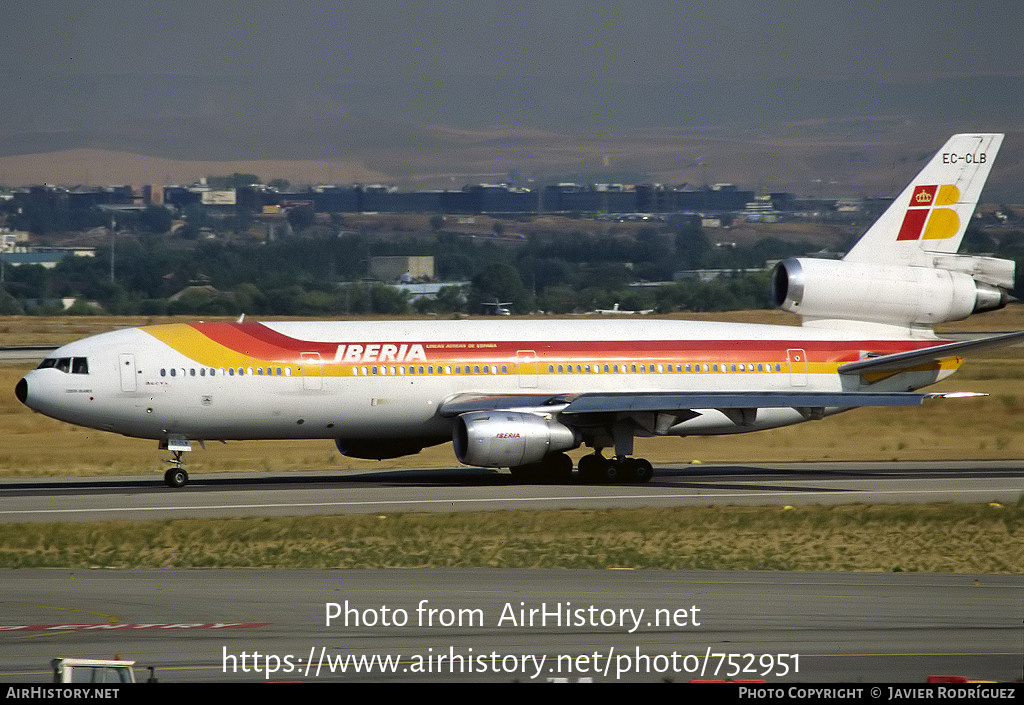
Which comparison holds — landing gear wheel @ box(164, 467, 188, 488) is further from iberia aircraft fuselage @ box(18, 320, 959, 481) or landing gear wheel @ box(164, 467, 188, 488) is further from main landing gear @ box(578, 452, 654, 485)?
main landing gear @ box(578, 452, 654, 485)

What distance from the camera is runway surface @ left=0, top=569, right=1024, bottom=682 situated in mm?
16078

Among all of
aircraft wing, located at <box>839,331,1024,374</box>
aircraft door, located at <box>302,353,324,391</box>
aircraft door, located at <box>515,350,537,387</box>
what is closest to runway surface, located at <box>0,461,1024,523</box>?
aircraft door, located at <box>302,353,324,391</box>

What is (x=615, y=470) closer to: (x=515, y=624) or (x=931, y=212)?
(x=931, y=212)

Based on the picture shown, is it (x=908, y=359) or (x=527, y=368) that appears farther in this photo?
(x=908, y=359)

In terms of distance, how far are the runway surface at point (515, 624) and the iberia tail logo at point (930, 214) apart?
816 inches

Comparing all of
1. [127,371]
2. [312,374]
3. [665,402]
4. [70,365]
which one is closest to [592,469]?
[665,402]

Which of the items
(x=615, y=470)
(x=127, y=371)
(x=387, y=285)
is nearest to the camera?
(x=127, y=371)

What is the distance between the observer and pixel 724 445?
50219 millimetres

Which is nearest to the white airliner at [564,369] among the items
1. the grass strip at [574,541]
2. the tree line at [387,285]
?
the grass strip at [574,541]

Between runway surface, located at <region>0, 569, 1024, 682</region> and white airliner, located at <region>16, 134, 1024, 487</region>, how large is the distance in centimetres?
1300

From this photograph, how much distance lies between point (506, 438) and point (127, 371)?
401 inches
